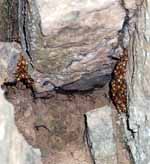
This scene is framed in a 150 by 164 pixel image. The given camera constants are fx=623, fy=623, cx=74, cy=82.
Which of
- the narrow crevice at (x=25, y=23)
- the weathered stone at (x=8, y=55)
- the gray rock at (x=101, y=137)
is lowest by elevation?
the gray rock at (x=101, y=137)

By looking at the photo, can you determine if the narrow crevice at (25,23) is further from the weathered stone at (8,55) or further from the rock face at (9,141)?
the rock face at (9,141)

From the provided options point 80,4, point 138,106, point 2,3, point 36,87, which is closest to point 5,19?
point 2,3

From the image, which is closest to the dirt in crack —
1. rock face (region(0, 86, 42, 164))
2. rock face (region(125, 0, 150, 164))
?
rock face (region(125, 0, 150, 164))

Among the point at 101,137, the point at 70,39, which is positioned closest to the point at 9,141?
the point at 70,39

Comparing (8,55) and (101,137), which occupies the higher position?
(8,55)

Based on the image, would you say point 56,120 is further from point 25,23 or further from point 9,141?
point 9,141

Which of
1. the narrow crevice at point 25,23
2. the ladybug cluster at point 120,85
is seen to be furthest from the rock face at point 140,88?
the narrow crevice at point 25,23
